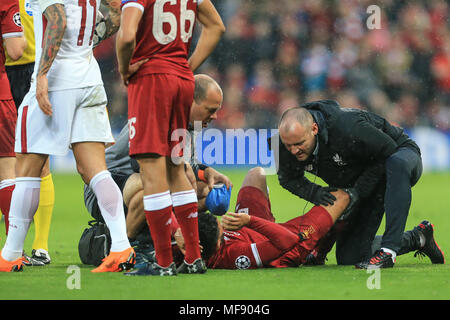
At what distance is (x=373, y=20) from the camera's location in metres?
15.9

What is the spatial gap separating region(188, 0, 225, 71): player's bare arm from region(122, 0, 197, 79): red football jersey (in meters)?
0.17

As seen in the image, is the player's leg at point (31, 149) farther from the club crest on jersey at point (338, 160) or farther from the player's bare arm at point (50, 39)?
the club crest on jersey at point (338, 160)

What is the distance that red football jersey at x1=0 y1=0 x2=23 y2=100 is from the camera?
5.11 meters

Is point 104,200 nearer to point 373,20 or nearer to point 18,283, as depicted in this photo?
point 18,283

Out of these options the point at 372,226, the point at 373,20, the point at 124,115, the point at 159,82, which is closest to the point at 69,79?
the point at 159,82

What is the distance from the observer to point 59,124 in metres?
4.41

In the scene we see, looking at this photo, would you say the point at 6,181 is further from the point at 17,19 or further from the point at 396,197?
the point at 396,197

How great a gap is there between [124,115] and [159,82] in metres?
10.2

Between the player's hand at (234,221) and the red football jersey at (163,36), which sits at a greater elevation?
the red football jersey at (163,36)

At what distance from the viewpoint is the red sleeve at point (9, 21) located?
5.11 meters

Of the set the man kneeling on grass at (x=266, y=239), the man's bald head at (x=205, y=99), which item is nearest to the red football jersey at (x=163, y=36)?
the man's bald head at (x=205, y=99)

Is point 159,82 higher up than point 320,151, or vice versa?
point 159,82

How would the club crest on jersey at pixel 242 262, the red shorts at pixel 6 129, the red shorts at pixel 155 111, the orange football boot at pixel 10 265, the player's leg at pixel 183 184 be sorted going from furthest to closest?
the red shorts at pixel 6 129 < the club crest on jersey at pixel 242 262 < the orange football boot at pixel 10 265 < the player's leg at pixel 183 184 < the red shorts at pixel 155 111

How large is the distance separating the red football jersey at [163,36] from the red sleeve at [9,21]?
1381mm
